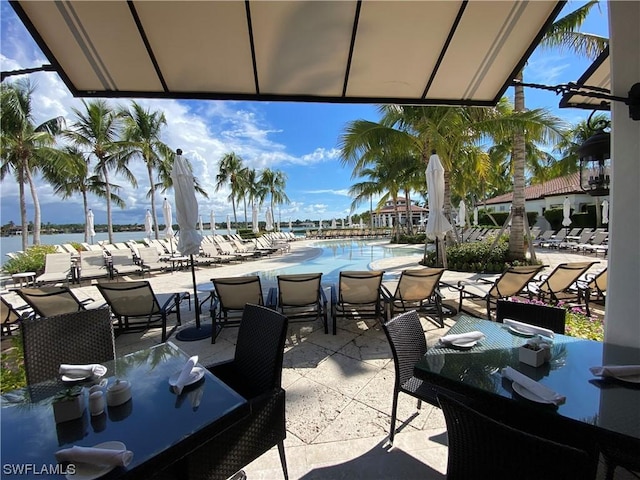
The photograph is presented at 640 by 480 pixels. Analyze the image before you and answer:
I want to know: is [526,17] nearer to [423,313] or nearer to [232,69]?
[232,69]

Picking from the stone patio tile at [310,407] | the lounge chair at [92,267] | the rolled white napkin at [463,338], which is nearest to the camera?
the rolled white napkin at [463,338]

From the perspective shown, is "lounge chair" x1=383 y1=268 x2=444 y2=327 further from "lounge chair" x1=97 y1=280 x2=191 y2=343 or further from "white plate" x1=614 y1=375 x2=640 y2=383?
"lounge chair" x1=97 y1=280 x2=191 y2=343

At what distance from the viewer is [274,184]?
3494 centimetres

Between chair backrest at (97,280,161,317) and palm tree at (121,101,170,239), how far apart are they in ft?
50.5

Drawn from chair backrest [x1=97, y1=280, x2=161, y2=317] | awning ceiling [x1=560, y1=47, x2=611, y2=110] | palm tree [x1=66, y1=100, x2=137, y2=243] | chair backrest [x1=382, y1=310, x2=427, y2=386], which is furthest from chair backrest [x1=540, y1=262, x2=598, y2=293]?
palm tree [x1=66, y1=100, x2=137, y2=243]

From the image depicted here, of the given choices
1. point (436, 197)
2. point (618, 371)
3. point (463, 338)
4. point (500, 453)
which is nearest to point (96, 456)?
point (500, 453)

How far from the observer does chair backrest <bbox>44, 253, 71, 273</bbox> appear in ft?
26.9

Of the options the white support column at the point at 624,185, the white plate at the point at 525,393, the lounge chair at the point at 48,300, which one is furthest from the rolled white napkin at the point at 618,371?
the lounge chair at the point at 48,300

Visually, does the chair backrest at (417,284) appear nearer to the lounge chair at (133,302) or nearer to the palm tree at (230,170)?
the lounge chair at (133,302)

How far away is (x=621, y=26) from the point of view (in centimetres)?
205

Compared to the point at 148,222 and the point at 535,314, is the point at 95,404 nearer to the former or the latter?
the point at 535,314

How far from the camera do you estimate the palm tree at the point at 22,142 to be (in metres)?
11.2

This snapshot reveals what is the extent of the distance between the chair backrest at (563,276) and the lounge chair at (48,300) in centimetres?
719

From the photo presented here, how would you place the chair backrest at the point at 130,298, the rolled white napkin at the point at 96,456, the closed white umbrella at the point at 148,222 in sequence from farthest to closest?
1. the closed white umbrella at the point at 148,222
2. the chair backrest at the point at 130,298
3. the rolled white napkin at the point at 96,456
